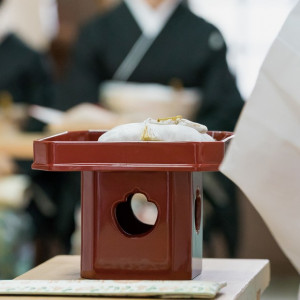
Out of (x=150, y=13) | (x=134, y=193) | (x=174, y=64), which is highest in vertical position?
(x=150, y=13)

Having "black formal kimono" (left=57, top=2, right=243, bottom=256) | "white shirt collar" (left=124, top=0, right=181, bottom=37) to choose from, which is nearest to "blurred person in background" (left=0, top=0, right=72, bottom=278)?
"black formal kimono" (left=57, top=2, right=243, bottom=256)

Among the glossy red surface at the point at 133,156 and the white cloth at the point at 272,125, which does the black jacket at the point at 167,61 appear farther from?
the white cloth at the point at 272,125

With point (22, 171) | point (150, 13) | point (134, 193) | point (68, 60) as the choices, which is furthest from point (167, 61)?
point (134, 193)

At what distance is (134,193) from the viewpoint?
1.21 metres

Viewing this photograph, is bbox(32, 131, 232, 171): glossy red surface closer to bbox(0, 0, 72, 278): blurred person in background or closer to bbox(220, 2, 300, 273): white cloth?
bbox(220, 2, 300, 273): white cloth

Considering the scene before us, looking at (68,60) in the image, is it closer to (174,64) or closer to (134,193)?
(174,64)

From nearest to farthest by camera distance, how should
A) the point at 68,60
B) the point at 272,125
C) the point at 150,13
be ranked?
the point at 272,125 < the point at 150,13 < the point at 68,60

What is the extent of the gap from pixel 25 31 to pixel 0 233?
4.99 ft

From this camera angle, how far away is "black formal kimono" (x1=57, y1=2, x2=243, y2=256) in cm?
344

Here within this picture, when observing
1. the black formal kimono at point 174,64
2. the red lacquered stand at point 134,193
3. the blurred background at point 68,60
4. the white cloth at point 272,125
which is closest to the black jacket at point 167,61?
the black formal kimono at point 174,64

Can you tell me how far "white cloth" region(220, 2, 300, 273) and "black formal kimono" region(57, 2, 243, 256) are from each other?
2.33m

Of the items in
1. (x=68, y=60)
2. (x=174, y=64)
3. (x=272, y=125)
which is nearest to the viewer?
(x=272, y=125)

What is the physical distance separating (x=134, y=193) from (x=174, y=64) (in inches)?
91.9

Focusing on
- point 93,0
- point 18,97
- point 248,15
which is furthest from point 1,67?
point 248,15
